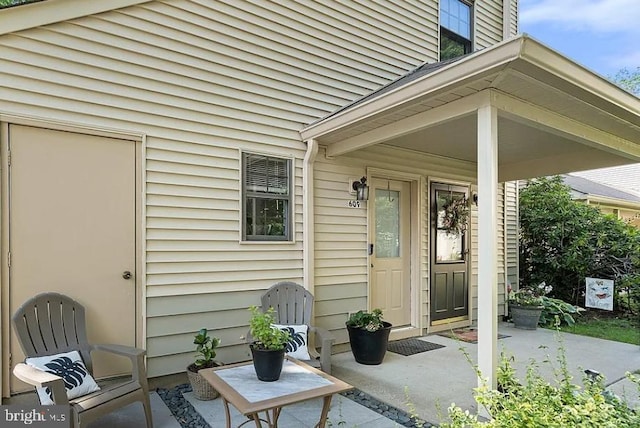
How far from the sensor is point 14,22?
3002 mm

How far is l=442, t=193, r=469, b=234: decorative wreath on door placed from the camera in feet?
19.0

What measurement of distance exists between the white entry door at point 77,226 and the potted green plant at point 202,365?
56 cm

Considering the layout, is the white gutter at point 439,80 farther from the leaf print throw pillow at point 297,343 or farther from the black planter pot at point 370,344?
the black planter pot at point 370,344

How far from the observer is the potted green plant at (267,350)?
2379 mm

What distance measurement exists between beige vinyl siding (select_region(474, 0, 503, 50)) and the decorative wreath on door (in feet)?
8.33

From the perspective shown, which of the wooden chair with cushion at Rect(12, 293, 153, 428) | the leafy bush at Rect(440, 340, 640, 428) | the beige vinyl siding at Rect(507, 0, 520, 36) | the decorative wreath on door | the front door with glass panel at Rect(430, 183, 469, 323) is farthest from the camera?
the beige vinyl siding at Rect(507, 0, 520, 36)

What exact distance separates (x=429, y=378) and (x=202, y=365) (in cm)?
207

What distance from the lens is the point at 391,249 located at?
5367 millimetres

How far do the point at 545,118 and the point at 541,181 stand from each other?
17.7 ft

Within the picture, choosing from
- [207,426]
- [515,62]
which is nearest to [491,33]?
[515,62]

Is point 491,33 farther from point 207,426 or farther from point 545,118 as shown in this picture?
point 207,426

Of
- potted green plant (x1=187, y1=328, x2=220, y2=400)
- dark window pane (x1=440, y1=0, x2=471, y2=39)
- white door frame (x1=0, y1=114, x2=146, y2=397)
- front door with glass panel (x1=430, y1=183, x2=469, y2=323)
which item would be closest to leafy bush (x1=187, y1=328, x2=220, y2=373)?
potted green plant (x1=187, y1=328, x2=220, y2=400)

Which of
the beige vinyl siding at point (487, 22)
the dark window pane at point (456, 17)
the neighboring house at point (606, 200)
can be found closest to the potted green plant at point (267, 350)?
the dark window pane at point (456, 17)

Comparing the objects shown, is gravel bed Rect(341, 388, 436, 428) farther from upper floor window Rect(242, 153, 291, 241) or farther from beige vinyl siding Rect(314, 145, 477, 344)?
upper floor window Rect(242, 153, 291, 241)
